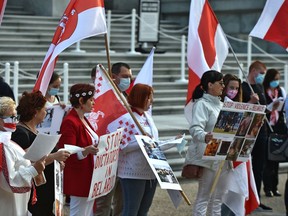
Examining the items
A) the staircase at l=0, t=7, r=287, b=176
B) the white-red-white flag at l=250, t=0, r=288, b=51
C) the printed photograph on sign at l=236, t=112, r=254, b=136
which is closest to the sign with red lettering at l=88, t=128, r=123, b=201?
the printed photograph on sign at l=236, t=112, r=254, b=136

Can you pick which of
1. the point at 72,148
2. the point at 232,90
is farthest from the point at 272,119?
the point at 72,148

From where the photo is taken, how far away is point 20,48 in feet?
58.6

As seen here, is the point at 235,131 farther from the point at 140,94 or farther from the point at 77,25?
the point at 77,25

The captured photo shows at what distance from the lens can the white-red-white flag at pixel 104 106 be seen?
343 inches

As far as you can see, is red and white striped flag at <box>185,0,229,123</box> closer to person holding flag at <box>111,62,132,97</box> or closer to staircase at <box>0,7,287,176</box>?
person holding flag at <box>111,62,132,97</box>

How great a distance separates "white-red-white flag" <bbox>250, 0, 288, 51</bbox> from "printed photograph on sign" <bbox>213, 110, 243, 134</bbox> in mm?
1368

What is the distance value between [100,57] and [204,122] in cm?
901

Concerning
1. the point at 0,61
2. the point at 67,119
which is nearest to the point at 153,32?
the point at 0,61

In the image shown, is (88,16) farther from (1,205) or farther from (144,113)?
(1,205)

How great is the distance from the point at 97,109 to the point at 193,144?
3.46 feet

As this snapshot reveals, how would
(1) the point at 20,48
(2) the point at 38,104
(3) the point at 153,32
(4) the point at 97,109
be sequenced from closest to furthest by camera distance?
(2) the point at 38,104
(4) the point at 97,109
(1) the point at 20,48
(3) the point at 153,32

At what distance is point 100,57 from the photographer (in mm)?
17828

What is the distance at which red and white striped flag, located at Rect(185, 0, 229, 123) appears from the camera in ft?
32.4

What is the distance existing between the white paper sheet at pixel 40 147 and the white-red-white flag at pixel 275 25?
4.05 m
